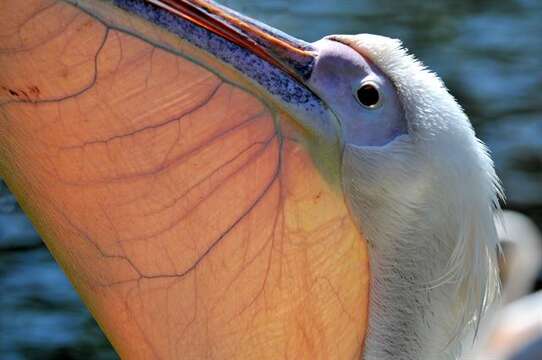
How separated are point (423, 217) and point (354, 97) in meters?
0.30

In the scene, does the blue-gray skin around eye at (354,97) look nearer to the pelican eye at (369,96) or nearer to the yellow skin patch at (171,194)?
the pelican eye at (369,96)

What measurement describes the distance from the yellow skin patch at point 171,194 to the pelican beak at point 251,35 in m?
0.07

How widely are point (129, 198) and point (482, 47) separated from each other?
6516 mm

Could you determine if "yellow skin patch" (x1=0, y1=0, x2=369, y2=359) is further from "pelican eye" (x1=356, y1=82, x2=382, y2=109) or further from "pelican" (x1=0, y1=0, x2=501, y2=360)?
"pelican eye" (x1=356, y1=82, x2=382, y2=109)

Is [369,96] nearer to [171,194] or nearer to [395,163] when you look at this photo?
[395,163]

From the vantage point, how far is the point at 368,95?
3.31m

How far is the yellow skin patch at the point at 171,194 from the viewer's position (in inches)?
123

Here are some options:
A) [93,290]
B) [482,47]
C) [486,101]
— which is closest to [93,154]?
[93,290]

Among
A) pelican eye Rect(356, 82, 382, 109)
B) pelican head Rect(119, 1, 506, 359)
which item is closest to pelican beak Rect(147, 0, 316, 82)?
pelican head Rect(119, 1, 506, 359)

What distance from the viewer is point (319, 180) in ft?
10.6

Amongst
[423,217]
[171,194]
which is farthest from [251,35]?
[423,217]

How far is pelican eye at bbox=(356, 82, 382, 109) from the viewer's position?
10.8 ft

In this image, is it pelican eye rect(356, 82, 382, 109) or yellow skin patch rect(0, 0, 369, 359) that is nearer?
yellow skin patch rect(0, 0, 369, 359)

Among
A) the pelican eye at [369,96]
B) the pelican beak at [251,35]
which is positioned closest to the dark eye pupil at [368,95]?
the pelican eye at [369,96]
